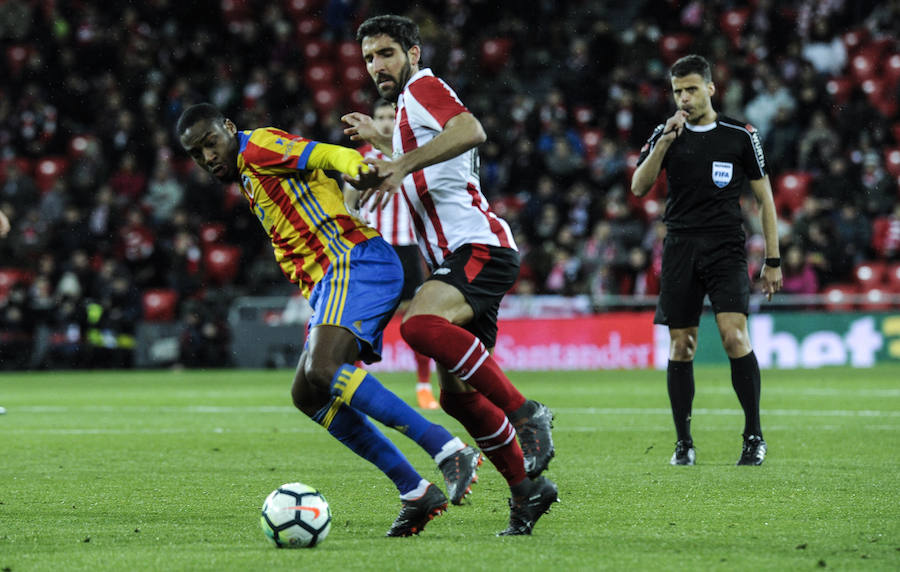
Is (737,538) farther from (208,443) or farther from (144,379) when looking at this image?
(144,379)

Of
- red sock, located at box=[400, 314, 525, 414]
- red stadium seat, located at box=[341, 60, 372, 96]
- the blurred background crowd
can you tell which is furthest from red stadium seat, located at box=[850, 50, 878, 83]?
red sock, located at box=[400, 314, 525, 414]

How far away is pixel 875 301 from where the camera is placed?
1683 centimetres

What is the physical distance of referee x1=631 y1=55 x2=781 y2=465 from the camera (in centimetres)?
687

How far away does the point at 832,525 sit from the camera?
182 inches

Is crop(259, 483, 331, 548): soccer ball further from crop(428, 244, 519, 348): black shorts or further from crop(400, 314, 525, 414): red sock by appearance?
crop(428, 244, 519, 348): black shorts

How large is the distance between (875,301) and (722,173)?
10.8 m

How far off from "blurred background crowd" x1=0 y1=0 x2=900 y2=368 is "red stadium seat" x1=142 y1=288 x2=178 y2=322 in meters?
0.04

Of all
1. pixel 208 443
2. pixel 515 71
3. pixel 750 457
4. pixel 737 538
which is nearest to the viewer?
pixel 737 538

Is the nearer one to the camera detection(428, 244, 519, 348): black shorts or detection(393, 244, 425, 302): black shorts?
detection(428, 244, 519, 348): black shorts

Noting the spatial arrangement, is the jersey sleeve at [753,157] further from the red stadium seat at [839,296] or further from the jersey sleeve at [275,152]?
the red stadium seat at [839,296]

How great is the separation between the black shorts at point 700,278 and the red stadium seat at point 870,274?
11.3m

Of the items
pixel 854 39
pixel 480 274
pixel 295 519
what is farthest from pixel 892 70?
pixel 295 519

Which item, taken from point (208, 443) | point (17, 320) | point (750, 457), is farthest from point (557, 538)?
point (17, 320)

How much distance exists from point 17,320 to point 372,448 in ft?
53.8
